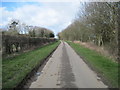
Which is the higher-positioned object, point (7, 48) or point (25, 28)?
point (25, 28)

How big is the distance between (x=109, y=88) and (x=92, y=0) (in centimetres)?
1872

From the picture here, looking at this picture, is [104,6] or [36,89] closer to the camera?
[36,89]

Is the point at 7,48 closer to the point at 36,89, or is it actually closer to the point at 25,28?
the point at 36,89

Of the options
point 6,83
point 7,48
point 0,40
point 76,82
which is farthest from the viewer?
point 7,48

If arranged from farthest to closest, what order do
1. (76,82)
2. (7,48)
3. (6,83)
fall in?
(7,48), (76,82), (6,83)

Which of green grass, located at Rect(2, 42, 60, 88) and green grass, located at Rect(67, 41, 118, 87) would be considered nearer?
green grass, located at Rect(2, 42, 60, 88)

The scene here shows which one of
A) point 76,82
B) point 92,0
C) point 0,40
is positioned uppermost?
point 92,0

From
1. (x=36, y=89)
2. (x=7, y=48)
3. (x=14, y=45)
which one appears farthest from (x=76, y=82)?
(x=14, y=45)

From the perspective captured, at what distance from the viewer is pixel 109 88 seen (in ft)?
20.4

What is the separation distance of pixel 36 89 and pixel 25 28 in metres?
50.1

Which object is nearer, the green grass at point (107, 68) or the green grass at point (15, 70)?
the green grass at point (15, 70)

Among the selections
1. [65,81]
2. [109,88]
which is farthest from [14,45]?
[109,88]

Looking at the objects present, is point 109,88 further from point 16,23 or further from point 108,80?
point 16,23

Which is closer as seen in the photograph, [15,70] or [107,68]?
[15,70]
